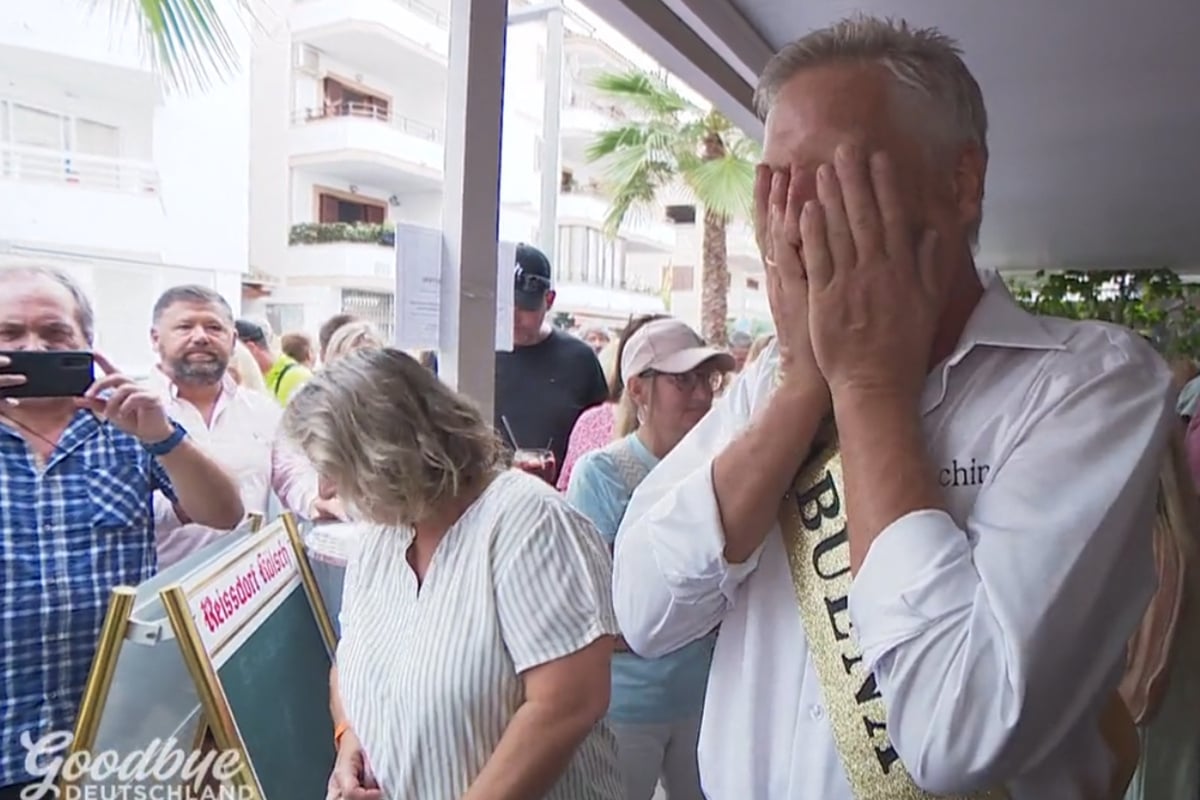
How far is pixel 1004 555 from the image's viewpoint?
2.18 ft

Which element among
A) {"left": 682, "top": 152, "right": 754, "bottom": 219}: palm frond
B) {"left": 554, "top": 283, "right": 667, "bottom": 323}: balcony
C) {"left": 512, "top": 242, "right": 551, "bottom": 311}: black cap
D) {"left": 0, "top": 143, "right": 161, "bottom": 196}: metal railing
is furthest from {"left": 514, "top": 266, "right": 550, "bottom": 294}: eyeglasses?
{"left": 554, "top": 283, "right": 667, "bottom": 323}: balcony

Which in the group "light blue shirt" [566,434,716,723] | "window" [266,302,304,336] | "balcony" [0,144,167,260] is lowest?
"light blue shirt" [566,434,716,723]

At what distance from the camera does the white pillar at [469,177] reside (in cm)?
179

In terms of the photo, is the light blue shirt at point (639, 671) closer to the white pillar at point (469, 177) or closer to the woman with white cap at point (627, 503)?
the woman with white cap at point (627, 503)

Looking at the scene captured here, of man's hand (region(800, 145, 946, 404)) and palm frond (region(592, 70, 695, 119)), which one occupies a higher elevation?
palm frond (region(592, 70, 695, 119))

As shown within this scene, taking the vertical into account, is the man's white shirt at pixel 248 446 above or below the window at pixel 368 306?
below

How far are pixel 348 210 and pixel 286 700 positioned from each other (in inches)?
132

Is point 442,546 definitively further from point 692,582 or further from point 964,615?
point 964,615

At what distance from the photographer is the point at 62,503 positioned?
1513 millimetres

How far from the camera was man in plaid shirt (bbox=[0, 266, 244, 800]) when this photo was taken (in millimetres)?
1424

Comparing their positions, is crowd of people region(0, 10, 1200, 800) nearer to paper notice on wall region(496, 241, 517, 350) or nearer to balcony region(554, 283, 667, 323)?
paper notice on wall region(496, 241, 517, 350)

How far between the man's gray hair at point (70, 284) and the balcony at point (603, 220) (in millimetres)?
4474

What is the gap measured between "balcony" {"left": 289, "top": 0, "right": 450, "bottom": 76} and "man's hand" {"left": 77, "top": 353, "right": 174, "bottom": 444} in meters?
1.10

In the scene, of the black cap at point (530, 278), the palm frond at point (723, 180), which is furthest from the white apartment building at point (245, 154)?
A: the palm frond at point (723, 180)
